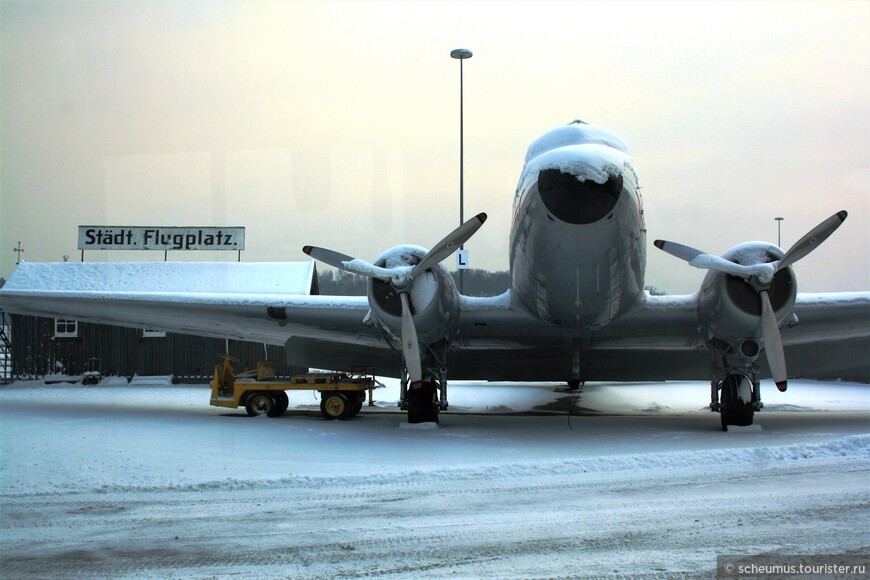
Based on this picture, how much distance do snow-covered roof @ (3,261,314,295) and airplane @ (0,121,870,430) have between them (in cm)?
1137

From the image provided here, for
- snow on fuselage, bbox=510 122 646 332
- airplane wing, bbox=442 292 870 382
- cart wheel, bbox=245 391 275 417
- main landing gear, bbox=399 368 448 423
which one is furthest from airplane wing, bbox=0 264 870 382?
cart wheel, bbox=245 391 275 417

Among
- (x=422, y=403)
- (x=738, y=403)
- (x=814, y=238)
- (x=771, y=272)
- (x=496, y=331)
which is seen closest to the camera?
(x=814, y=238)

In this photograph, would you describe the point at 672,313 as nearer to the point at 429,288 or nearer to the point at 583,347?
the point at 583,347

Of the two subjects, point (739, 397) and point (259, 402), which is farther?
point (259, 402)

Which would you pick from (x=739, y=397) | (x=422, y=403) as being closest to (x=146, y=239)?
(x=422, y=403)

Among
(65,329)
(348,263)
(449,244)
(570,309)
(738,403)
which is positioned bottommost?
(738,403)

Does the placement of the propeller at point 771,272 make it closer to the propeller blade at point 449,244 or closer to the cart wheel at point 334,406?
the propeller blade at point 449,244

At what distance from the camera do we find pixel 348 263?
453 inches

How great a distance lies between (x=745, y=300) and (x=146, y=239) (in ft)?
86.9

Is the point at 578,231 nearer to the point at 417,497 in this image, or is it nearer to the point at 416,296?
the point at 416,296

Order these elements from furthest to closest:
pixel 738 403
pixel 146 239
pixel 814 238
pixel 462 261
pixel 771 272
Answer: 1. pixel 146 239
2. pixel 462 261
3. pixel 738 403
4. pixel 771 272
5. pixel 814 238

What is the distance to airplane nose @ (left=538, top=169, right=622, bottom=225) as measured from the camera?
9.48 metres

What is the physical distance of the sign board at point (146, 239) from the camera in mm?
31312

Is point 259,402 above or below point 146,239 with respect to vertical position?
below
